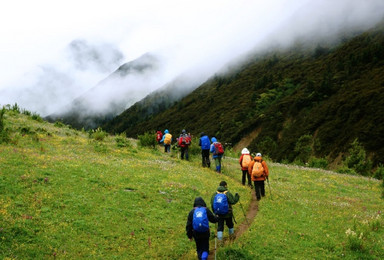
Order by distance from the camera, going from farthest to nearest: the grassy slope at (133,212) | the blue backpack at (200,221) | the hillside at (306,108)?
the hillside at (306,108)
the grassy slope at (133,212)
the blue backpack at (200,221)

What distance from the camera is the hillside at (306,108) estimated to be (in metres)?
66.1

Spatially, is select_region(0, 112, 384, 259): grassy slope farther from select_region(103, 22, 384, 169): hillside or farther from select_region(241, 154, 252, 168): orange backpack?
select_region(103, 22, 384, 169): hillside

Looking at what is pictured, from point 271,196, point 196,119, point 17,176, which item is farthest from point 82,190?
point 196,119

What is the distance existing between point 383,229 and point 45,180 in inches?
622

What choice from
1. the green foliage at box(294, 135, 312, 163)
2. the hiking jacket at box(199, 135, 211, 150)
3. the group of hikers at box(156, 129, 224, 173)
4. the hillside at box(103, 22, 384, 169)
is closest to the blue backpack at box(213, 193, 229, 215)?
the group of hikers at box(156, 129, 224, 173)

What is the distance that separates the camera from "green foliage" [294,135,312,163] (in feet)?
223

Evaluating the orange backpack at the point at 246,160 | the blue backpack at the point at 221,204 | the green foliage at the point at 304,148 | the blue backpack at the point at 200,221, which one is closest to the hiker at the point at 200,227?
the blue backpack at the point at 200,221

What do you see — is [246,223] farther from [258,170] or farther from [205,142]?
[205,142]

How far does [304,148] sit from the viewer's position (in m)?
70.1

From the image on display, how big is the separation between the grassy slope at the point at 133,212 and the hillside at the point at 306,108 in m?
44.2

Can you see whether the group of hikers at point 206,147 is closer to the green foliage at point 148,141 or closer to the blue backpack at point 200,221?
the green foliage at point 148,141

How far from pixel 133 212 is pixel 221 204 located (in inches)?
169

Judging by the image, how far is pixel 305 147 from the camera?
6994 centimetres

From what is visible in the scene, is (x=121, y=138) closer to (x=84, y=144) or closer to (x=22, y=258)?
(x=84, y=144)
